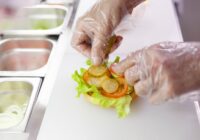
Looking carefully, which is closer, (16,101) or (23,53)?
(16,101)

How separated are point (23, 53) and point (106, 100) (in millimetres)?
629

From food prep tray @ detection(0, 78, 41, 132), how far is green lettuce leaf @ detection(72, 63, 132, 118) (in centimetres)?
17

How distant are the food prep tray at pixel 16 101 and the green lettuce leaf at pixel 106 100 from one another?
6.6 inches

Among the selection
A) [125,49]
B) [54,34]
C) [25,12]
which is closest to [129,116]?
[125,49]

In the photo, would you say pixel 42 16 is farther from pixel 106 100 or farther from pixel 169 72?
pixel 169 72

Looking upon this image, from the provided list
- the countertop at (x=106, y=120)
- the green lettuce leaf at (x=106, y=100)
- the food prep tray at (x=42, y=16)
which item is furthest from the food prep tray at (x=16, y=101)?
the food prep tray at (x=42, y=16)

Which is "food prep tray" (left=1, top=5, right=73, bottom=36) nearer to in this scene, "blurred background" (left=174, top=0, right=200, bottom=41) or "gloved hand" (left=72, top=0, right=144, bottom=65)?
"gloved hand" (left=72, top=0, right=144, bottom=65)

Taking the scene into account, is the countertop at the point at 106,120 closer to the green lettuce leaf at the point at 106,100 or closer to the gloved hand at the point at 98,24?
the green lettuce leaf at the point at 106,100

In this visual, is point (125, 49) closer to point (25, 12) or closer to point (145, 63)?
point (145, 63)

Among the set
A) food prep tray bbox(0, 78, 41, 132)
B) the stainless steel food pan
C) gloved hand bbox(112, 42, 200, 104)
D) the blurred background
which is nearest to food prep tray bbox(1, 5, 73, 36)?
the stainless steel food pan

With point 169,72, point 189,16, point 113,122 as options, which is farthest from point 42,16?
point 169,72

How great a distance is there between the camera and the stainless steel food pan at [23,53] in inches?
58.9

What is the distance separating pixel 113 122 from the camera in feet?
3.42

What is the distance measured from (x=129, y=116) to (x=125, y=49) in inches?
16.1
